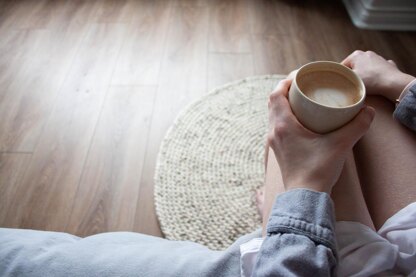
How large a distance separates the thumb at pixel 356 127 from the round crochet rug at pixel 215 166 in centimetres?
56

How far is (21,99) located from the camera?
1274mm

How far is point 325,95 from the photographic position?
0.46m

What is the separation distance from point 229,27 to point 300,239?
1.39m

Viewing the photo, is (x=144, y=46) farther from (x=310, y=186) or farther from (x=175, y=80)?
(x=310, y=186)

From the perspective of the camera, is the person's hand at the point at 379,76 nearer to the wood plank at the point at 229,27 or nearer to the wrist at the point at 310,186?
the wrist at the point at 310,186

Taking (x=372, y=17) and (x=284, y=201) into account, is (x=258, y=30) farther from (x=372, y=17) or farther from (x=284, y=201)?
(x=284, y=201)

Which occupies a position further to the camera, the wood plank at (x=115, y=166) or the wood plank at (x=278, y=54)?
the wood plank at (x=278, y=54)

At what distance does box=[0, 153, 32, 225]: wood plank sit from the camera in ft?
3.19

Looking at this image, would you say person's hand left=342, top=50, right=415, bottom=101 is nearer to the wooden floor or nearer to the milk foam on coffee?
the milk foam on coffee

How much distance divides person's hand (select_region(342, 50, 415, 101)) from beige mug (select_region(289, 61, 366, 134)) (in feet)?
0.64

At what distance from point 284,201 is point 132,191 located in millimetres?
696

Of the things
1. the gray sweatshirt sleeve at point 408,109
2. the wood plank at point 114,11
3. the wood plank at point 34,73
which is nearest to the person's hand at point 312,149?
the gray sweatshirt sleeve at point 408,109

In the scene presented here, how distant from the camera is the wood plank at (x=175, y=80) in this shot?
994 mm

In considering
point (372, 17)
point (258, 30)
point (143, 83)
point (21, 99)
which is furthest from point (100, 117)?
point (372, 17)
